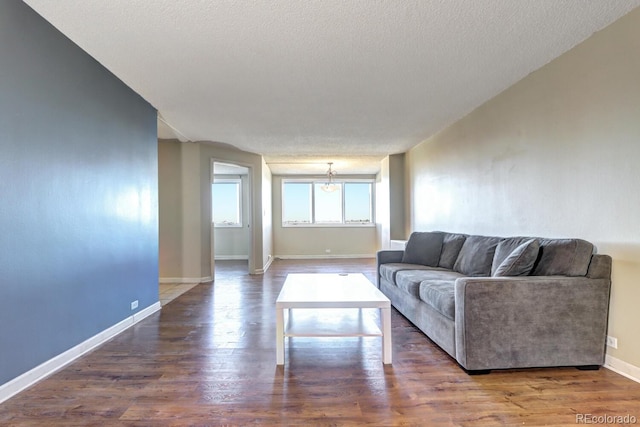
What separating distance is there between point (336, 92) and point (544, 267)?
231 centimetres

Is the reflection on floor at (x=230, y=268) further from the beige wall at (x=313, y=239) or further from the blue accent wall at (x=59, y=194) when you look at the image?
the blue accent wall at (x=59, y=194)

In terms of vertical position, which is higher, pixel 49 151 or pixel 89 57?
pixel 89 57

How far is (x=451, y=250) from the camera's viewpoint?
394cm

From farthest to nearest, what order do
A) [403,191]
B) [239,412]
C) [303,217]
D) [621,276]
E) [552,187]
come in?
1. [303,217]
2. [403,191]
3. [552,187]
4. [621,276]
5. [239,412]

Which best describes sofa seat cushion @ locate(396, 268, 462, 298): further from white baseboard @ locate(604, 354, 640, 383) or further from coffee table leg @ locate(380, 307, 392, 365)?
white baseboard @ locate(604, 354, 640, 383)

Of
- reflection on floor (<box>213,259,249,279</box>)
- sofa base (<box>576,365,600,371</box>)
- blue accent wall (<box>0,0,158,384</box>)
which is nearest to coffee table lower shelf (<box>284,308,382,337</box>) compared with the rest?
sofa base (<box>576,365,600,371</box>)

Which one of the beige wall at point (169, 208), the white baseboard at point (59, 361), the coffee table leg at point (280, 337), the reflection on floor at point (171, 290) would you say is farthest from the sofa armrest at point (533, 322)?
the beige wall at point (169, 208)

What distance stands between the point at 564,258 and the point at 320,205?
287 inches

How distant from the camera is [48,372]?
2.24 m

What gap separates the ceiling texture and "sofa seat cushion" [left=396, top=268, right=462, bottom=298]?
180 centimetres

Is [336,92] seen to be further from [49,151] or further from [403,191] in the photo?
[403,191]

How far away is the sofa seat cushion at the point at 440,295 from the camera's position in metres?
2.40

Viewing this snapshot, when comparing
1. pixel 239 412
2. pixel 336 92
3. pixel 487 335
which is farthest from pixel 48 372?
pixel 336 92

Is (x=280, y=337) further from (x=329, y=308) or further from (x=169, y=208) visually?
(x=169, y=208)
